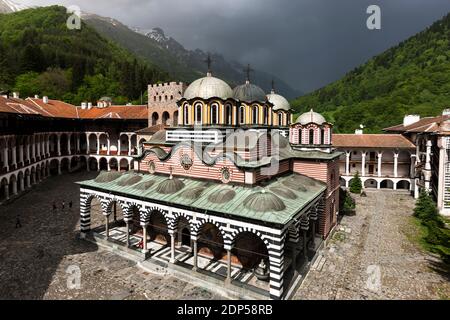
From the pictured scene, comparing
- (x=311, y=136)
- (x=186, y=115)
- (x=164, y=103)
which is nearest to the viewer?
(x=186, y=115)

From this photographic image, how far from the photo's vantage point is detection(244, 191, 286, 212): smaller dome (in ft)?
46.7

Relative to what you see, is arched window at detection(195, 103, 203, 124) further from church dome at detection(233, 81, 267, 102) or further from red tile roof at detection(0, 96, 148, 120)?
red tile roof at detection(0, 96, 148, 120)

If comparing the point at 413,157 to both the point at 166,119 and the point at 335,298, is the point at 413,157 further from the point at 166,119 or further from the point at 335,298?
the point at 166,119

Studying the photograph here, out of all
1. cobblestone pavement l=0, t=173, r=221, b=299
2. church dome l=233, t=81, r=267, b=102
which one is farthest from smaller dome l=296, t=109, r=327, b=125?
cobblestone pavement l=0, t=173, r=221, b=299

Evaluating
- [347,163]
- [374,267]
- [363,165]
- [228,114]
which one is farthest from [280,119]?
[363,165]

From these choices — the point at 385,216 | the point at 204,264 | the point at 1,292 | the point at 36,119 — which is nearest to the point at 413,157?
the point at 385,216

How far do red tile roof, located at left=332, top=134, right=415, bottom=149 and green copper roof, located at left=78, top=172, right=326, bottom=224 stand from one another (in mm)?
23685

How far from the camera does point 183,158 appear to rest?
1945 cm

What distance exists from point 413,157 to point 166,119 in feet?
117

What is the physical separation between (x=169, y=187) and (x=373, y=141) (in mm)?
34278

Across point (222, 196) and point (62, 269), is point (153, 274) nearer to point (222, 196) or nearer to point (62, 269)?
point (62, 269)

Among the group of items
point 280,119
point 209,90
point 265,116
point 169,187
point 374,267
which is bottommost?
point 374,267

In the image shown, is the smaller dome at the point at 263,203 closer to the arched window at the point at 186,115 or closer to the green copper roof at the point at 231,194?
the green copper roof at the point at 231,194

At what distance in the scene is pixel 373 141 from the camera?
1629 inches
